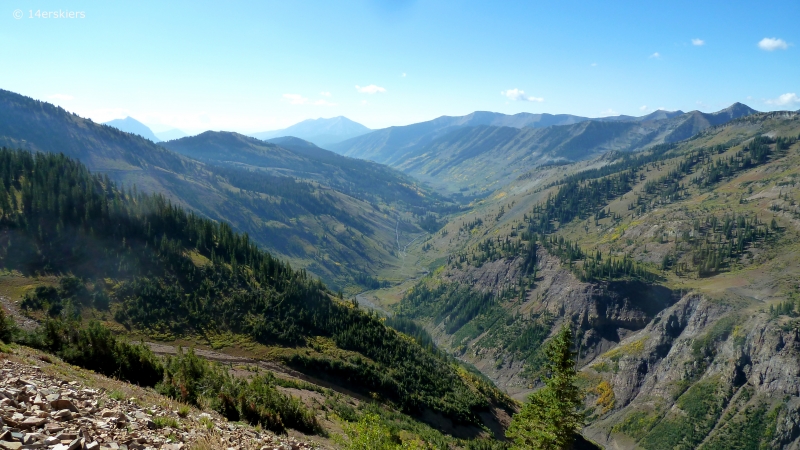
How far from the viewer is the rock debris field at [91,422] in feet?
47.8

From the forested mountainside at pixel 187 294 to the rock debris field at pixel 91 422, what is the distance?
55.3 meters

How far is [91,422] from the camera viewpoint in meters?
17.0

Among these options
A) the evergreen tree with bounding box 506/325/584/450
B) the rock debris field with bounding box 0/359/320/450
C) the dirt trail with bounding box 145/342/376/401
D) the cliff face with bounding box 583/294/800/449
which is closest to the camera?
the rock debris field with bounding box 0/359/320/450

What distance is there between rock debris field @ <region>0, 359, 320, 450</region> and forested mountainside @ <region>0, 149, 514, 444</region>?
55.3 m

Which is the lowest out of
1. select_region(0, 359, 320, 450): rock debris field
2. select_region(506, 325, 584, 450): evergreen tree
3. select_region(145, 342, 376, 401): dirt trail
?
→ select_region(145, 342, 376, 401): dirt trail

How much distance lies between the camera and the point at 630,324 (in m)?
191

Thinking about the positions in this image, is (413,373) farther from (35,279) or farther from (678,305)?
(678,305)

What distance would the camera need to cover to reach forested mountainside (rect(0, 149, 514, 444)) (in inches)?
3098

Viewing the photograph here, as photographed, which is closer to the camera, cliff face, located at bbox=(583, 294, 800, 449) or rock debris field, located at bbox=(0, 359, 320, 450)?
rock debris field, located at bbox=(0, 359, 320, 450)

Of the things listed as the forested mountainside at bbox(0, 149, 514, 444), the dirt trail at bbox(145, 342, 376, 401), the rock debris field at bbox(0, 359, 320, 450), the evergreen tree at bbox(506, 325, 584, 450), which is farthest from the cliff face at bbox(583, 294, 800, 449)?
the rock debris field at bbox(0, 359, 320, 450)

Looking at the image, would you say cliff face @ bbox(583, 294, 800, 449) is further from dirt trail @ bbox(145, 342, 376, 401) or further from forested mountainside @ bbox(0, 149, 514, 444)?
dirt trail @ bbox(145, 342, 376, 401)

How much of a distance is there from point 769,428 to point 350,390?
130 m

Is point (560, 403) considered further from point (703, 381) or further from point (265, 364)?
point (703, 381)

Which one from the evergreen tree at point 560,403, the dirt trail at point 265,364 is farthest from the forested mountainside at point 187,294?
the evergreen tree at point 560,403
